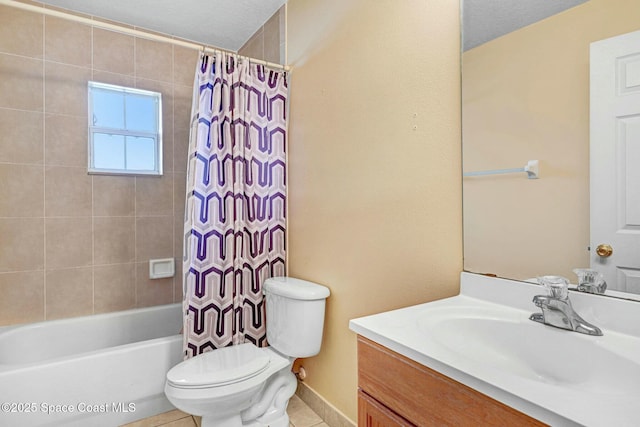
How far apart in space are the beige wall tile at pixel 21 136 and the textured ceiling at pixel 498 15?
2557 millimetres

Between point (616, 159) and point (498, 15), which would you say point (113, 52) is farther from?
point (616, 159)

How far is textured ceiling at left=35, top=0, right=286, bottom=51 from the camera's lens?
7.11ft

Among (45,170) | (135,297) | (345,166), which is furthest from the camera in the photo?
(135,297)

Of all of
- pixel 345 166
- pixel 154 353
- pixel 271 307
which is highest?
pixel 345 166

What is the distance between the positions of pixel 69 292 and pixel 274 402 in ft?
5.30

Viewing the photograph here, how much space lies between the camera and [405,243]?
131cm

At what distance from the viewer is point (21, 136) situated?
6.93ft

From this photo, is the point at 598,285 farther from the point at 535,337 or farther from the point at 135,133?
the point at 135,133

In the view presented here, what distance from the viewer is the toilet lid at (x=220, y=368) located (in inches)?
54.9

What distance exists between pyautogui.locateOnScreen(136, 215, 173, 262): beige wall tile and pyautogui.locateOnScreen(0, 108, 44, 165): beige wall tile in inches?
29.4

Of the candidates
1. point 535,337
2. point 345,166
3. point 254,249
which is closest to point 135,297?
point 254,249

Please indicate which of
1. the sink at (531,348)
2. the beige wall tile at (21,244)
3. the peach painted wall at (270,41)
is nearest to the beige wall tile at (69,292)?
the beige wall tile at (21,244)

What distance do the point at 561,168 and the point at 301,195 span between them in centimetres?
133

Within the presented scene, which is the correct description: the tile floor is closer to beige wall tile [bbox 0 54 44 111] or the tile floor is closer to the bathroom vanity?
the bathroom vanity
